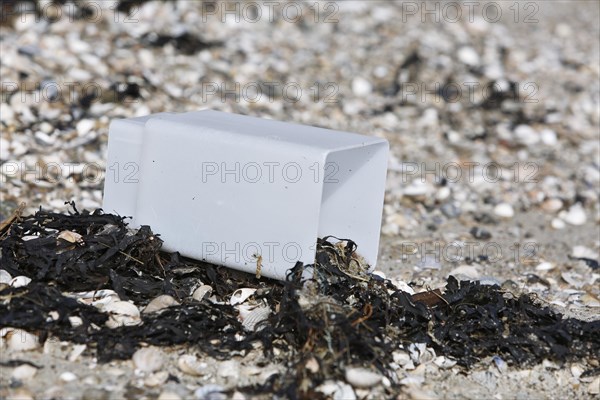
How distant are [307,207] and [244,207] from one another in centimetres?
21

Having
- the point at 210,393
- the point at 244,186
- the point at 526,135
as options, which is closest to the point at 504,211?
the point at 526,135

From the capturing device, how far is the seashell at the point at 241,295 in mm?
2469

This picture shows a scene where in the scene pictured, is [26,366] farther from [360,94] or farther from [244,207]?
[360,94]

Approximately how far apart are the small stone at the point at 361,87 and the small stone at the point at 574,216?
5.20ft

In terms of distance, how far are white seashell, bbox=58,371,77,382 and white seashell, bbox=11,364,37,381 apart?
73 mm

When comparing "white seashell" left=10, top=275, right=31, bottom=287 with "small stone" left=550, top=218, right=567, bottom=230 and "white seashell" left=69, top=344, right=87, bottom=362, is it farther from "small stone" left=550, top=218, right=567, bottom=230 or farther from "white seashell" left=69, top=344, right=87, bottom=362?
"small stone" left=550, top=218, right=567, bottom=230

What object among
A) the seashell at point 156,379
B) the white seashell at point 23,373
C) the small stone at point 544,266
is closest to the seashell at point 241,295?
the seashell at point 156,379

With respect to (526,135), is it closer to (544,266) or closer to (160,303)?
(544,266)

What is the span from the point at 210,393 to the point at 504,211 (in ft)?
8.36

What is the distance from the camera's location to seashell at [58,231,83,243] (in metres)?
2.58

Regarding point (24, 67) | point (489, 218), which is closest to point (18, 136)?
point (24, 67)

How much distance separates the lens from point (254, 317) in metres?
2.37

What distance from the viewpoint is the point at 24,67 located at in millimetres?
4527

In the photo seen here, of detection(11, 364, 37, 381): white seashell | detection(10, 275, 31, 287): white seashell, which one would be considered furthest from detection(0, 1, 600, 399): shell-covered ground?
detection(10, 275, 31, 287): white seashell
